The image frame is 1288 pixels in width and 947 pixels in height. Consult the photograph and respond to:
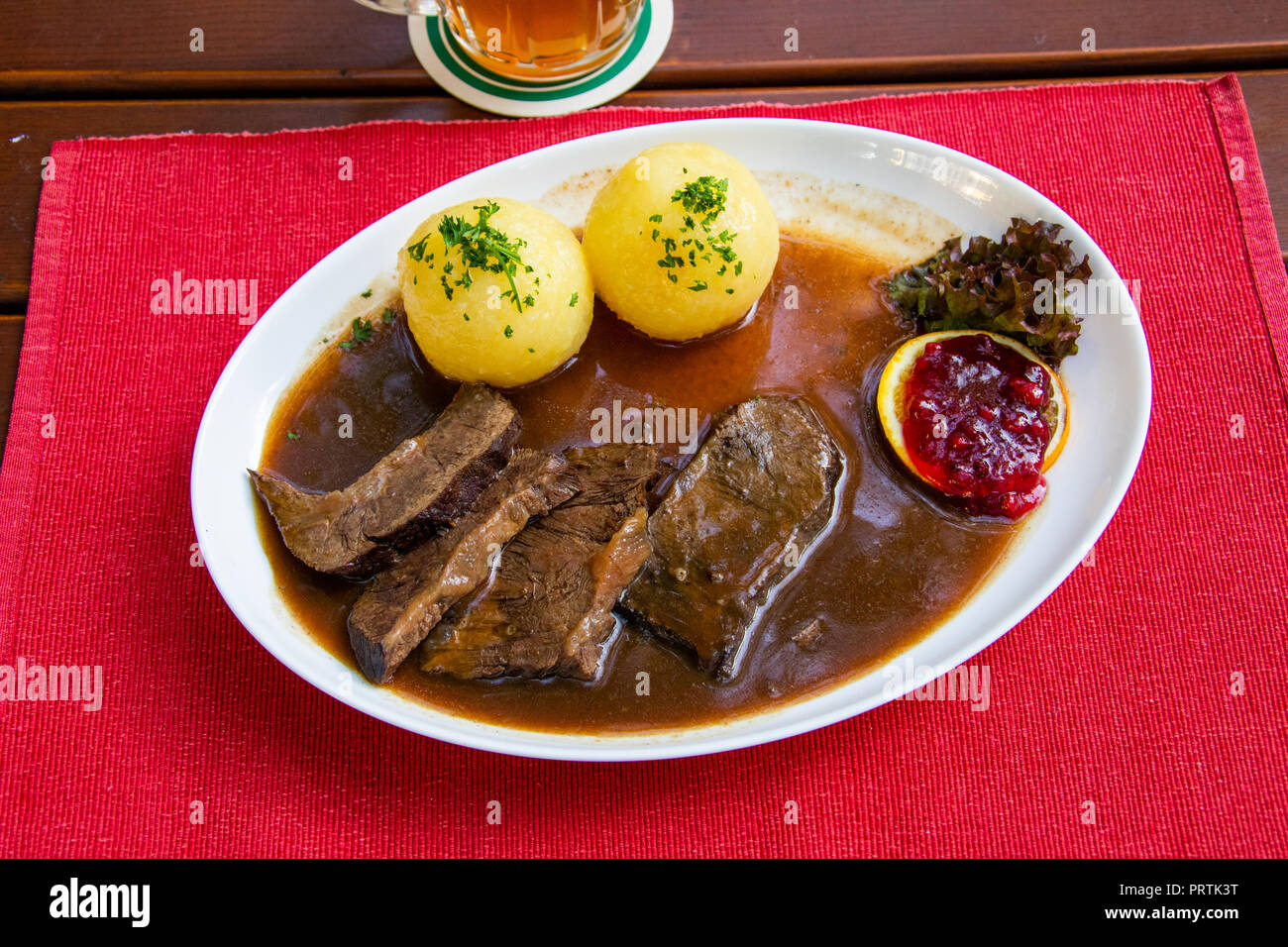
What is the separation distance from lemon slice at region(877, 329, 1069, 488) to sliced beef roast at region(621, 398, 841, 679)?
0.22 meters

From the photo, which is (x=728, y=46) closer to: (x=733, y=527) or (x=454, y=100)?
(x=454, y=100)

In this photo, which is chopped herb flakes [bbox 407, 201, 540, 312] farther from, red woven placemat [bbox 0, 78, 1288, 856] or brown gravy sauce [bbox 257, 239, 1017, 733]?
red woven placemat [bbox 0, 78, 1288, 856]

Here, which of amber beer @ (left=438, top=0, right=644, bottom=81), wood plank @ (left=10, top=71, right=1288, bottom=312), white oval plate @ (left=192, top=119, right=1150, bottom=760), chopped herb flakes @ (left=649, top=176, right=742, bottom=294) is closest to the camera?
white oval plate @ (left=192, top=119, right=1150, bottom=760)

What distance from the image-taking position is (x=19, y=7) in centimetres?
436

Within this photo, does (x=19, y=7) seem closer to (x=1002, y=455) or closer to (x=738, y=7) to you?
(x=738, y=7)

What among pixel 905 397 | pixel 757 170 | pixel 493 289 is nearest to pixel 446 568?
pixel 493 289

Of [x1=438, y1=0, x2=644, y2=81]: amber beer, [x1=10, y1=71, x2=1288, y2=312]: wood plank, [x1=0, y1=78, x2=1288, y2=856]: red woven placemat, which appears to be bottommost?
[x1=0, y1=78, x2=1288, y2=856]: red woven placemat

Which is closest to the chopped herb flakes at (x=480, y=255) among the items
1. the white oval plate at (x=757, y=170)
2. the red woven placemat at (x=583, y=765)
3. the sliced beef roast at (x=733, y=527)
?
the white oval plate at (x=757, y=170)

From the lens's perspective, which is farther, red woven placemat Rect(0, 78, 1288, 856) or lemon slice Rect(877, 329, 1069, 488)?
lemon slice Rect(877, 329, 1069, 488)

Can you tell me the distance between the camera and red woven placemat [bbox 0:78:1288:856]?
303 centimetres

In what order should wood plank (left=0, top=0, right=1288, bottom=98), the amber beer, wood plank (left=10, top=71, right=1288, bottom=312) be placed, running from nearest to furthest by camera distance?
the amber beer, wood plank (left=10, top=71, right=1288, bottom=312), wood plank (left=0, top=0, right=1288, bottom=98)

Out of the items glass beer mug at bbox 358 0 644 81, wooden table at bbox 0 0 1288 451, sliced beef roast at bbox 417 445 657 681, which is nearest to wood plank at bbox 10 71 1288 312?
wooden table at bbox 0 0 1288 451

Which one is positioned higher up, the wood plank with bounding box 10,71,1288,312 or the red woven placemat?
the wood plank with bounding box 10,71,1288,312

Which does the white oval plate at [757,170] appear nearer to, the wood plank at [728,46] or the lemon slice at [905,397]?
the lemon slice at [905,397]
